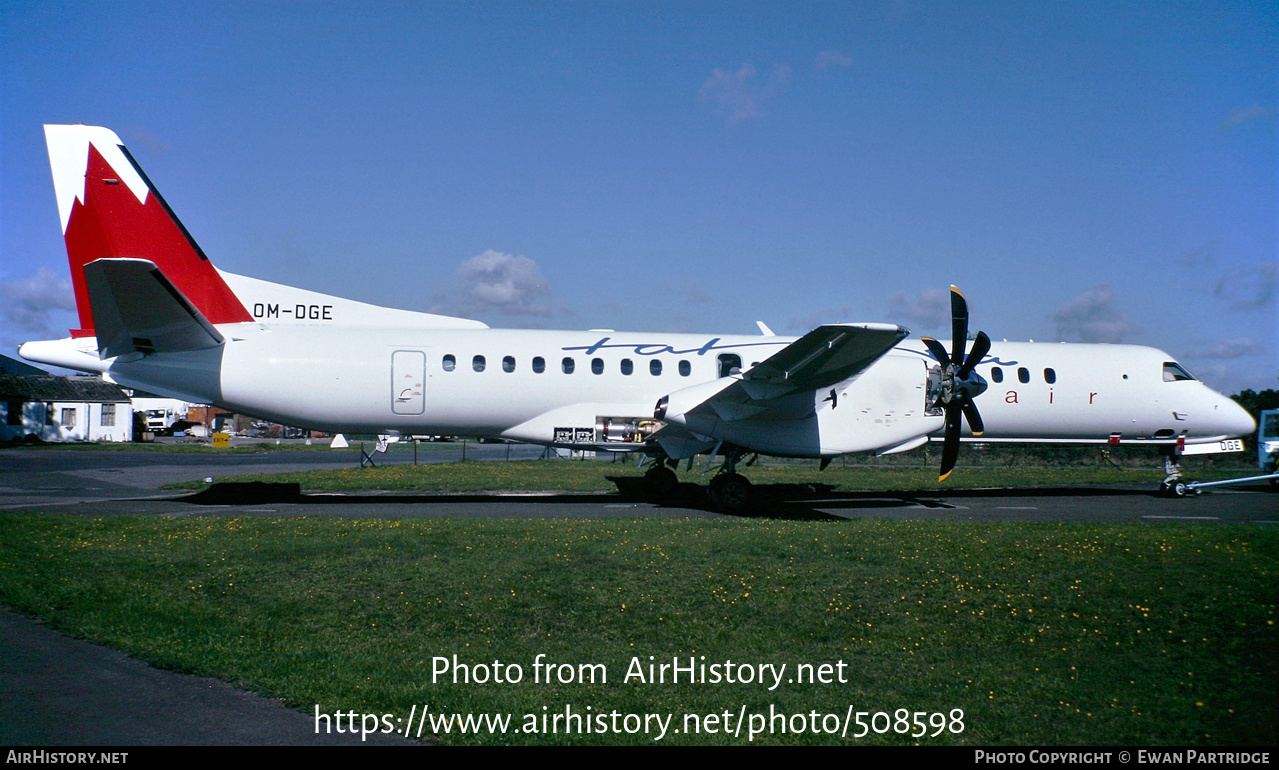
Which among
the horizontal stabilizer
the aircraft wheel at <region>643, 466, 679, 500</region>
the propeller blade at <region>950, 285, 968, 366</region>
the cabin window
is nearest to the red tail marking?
the horizontal stabilizer

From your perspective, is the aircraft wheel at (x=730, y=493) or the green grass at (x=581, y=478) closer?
the aircraft wheel at (x=730, y=493)

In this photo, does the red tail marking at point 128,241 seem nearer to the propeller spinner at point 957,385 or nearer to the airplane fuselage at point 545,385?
the airplane fuselage at point 545,385

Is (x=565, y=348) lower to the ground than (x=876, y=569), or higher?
higher

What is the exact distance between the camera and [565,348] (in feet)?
58.1

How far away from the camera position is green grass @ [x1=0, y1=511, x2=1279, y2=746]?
18.5 ft

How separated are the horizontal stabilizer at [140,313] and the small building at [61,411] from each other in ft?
141

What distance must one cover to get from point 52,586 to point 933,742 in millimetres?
8998

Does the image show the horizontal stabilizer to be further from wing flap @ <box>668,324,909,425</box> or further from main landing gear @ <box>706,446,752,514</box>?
main landing gear @ <box>706,446,752,514</box>

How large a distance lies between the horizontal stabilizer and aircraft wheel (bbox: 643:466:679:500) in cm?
1010

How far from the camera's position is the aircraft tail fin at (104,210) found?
15.2 metres

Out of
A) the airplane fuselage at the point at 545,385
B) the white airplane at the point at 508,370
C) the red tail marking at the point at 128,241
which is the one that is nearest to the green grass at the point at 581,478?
the airplane fuselage at the point at 545,385
